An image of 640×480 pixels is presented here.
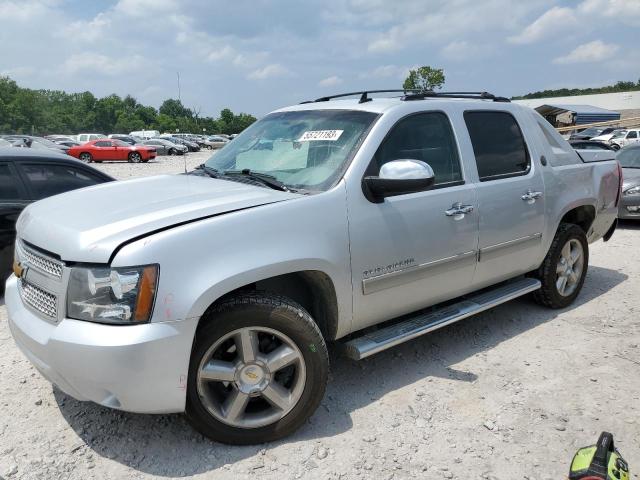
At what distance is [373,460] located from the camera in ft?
8.77

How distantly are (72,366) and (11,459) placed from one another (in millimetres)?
788

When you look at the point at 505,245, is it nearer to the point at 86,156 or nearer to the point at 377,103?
the point at 377,103

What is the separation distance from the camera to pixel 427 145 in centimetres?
355

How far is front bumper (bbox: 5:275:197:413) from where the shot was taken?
229 centimetres

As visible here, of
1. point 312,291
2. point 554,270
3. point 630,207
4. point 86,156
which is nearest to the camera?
point 312,291

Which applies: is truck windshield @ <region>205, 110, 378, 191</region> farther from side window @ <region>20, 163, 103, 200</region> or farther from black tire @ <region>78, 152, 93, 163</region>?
black tire @ <region>78, 152, 93, 163</region>

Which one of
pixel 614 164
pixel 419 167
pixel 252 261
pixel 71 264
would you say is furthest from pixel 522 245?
pixel 71 264

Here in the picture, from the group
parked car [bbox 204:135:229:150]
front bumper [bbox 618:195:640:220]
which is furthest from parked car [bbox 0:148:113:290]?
parked car [bbox 204:135:229:150]

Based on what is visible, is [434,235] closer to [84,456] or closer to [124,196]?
[124,196]

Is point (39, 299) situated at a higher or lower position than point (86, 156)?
lower

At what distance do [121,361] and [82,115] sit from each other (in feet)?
396

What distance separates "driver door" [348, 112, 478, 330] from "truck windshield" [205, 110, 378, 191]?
0.20 metres

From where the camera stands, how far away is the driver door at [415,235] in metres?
3.05

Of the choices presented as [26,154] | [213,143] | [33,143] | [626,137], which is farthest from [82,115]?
[26,154]
